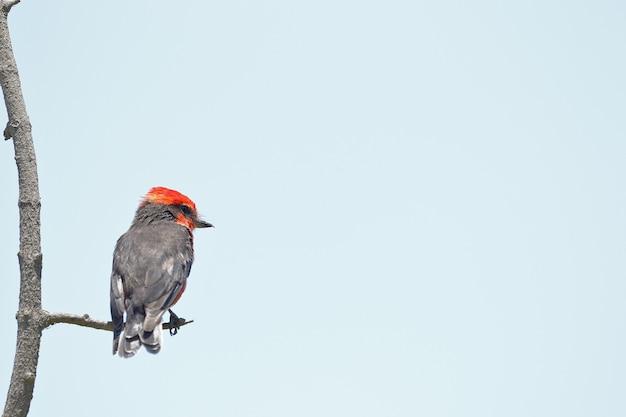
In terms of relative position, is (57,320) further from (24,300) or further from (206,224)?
(206,224)

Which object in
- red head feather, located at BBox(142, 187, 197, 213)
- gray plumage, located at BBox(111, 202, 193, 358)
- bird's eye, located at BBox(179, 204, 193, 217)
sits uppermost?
red head feather, located at BBox(142, 187, 197, 213)

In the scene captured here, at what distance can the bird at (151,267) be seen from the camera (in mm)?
7281

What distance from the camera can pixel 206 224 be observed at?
10.3 m

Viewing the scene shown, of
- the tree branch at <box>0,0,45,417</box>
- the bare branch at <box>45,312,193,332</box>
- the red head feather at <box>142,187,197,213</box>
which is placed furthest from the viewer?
the red head feather at <box>142,187,197,213</box>

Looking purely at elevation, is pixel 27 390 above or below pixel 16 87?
below

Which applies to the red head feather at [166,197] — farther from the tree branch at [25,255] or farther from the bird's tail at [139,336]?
the tree branch at [25,255]

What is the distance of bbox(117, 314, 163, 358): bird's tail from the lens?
23.4ft

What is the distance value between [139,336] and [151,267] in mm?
1085

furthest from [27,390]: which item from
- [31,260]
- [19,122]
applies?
[19,122]

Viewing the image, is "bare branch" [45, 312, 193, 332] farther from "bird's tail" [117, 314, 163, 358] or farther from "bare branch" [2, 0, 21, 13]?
"bare branch" [2, 0, 21, 13]

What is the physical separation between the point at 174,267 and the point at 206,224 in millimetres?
1973

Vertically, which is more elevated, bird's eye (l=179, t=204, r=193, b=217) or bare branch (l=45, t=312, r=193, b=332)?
bird's eye (l=179, t=204, r=193, b=217)

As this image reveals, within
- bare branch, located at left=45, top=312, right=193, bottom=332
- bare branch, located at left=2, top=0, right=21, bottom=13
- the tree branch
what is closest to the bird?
bare branch, located at left=45, top=312, right=193, bottom=332

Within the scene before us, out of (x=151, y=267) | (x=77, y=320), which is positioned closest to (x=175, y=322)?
(x=151, y=267)
